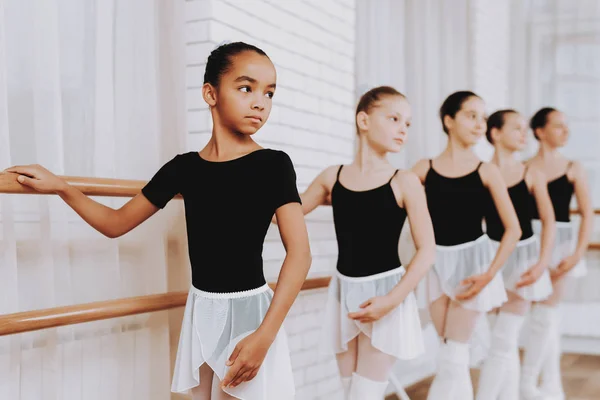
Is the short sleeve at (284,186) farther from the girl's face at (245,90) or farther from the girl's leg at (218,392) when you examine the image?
the girl's leg at (218,392)

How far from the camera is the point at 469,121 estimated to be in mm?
2836

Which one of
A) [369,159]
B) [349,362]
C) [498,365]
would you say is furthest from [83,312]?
[498,365]

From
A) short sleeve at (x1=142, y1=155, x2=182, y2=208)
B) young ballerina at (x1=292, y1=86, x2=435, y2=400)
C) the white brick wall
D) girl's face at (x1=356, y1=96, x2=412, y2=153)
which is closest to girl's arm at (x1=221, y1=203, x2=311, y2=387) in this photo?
short sleeve at (x1=142, y1=155, x2=182, y2=208)

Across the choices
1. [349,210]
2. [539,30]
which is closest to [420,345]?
[349,210]

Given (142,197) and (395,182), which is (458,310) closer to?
(395,182)

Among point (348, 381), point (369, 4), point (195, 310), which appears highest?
point (369, 4)

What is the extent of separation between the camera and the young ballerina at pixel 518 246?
318 cm

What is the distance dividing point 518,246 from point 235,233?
2176 millimetres

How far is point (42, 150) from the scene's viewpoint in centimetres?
195

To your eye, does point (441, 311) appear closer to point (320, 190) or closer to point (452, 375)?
point (452, 375)

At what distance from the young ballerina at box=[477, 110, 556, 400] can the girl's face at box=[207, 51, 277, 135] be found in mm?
1823

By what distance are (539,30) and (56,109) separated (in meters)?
4.18

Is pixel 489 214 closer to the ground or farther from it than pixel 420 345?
farther from it

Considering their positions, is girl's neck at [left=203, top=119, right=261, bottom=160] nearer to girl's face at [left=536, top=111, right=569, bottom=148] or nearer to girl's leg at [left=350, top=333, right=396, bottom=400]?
girl's leg at [left=350, top=333, right=396, bottom=400]
